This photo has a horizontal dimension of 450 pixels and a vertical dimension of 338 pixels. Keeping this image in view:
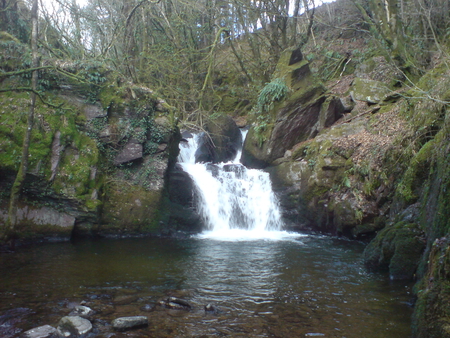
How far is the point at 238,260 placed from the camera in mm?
7723

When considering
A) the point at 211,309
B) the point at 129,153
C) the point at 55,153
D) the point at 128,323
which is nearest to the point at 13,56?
the point at 55,153

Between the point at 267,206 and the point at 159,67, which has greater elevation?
the point at 159,67

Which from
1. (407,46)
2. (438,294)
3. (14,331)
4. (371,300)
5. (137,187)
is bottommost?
(14,331)

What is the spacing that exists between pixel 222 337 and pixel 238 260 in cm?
379

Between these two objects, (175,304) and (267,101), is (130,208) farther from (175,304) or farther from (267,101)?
(267,101)

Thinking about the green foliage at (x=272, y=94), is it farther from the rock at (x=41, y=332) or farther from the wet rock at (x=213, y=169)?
the rock at (x=41, y=332)

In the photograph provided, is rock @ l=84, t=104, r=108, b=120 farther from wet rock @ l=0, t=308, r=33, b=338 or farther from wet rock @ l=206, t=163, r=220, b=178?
wet rock @ l=0, t=308, r=33, b=338

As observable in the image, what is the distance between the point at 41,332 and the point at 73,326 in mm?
340

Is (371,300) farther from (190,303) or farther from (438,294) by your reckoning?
(190,303)

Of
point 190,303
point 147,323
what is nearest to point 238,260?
point 190,303

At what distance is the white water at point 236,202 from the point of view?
1196 cm

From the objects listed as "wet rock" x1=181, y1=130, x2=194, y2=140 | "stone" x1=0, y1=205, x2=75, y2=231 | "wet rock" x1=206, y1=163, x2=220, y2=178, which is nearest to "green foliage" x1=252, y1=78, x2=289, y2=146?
"wet rock" x1=206, y1=163, x2=220, y2=178

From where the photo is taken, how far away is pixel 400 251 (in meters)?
5.84

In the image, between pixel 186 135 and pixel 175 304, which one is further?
pixel 186 135
